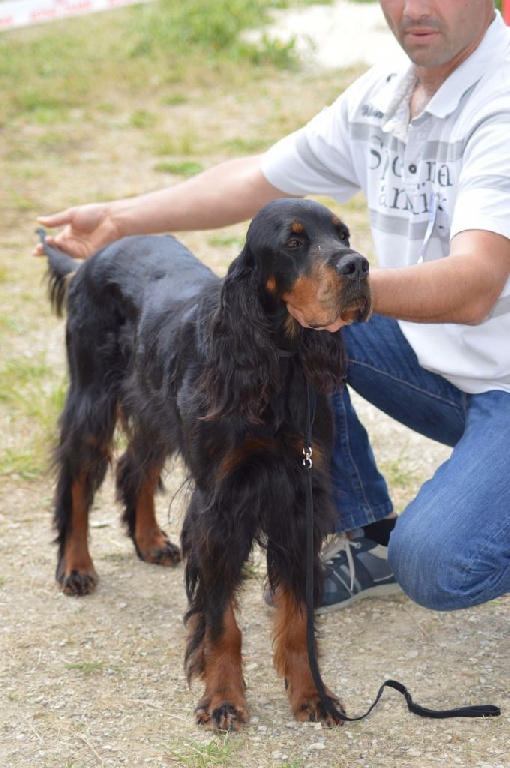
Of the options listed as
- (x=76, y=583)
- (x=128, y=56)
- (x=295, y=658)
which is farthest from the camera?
(x=128, y=56)

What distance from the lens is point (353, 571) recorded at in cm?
350

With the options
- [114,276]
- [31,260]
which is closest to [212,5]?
[31,260]

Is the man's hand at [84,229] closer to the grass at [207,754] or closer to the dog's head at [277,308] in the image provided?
the dog's head at [277,308]

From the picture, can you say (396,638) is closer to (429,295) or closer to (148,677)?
(148,677)

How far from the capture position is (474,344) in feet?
10.2

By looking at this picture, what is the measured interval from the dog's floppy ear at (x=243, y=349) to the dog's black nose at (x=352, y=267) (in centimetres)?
31

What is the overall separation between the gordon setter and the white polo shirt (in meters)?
0.48

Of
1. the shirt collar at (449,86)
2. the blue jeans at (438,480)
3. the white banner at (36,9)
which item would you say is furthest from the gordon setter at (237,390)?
the white banner at (36,9)

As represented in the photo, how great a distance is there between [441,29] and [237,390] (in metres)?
1.17

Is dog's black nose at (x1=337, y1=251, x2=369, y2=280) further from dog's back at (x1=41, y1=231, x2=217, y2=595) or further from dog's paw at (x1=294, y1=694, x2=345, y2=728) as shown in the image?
dog's paw at (x1=294, y1=694, x2=345, y2=728)

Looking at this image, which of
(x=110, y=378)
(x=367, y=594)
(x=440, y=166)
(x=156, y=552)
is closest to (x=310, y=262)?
(x=440, y=166)

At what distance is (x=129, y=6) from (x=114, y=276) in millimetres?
10529

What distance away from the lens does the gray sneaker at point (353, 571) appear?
348 cm

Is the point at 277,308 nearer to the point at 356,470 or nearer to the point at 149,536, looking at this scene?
the point at 356,470
